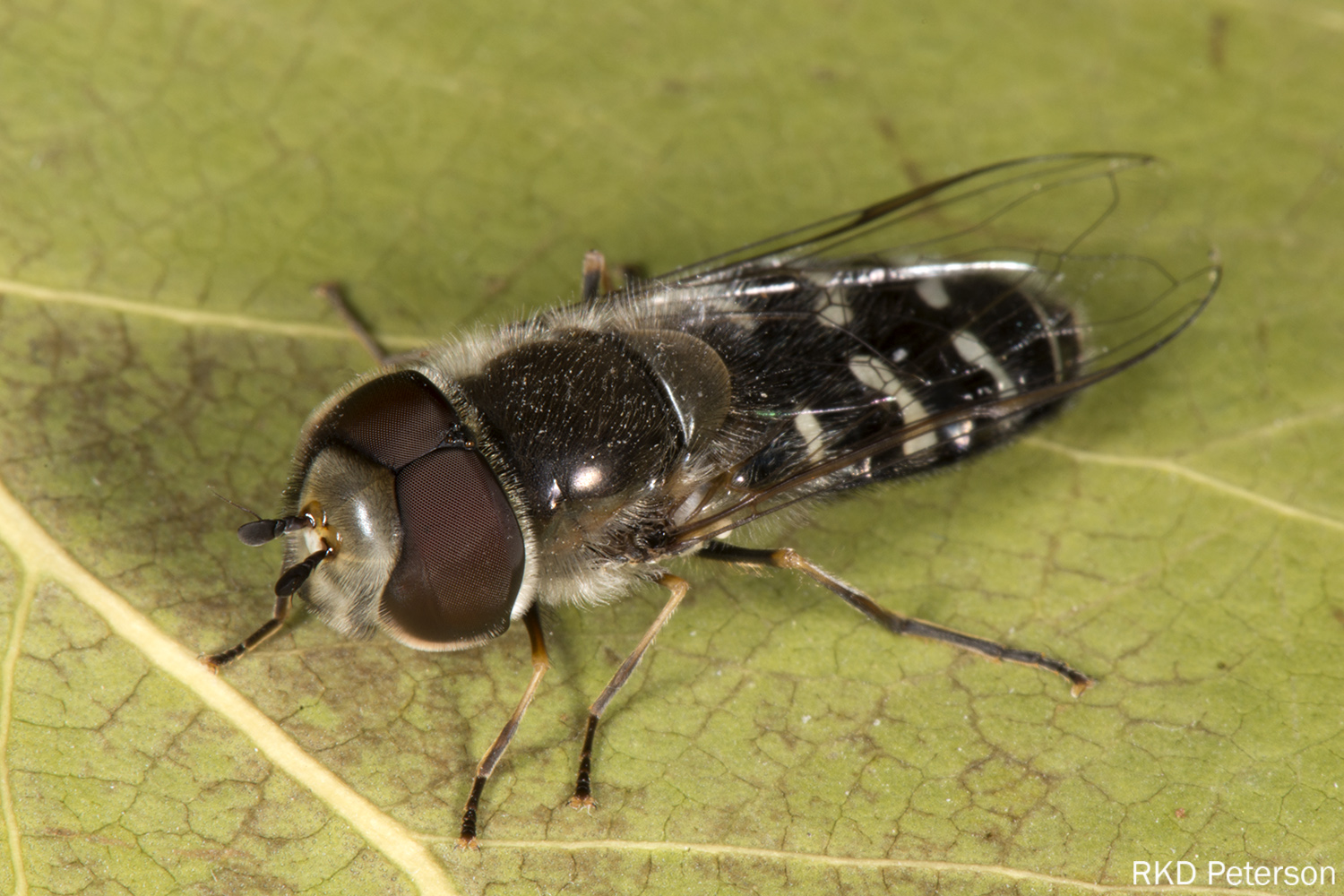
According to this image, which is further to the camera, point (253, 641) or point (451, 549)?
point (253, 641)

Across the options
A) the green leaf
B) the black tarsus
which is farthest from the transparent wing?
the black tarsus

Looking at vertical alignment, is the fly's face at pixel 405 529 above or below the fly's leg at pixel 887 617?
above

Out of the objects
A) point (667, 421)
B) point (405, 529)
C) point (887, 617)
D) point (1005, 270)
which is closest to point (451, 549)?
point (405, 529)

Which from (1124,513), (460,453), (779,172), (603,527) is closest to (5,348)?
(460,453)

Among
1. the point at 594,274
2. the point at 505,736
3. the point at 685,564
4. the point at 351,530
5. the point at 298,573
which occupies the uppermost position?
the point at 594,274

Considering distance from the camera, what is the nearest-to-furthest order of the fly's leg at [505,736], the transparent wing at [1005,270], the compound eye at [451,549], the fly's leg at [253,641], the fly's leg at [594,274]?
the compound eye at [451,549], the fly's leg at [505,736], the fly's leg at [253,641], the transparent wing at [1005,270], the fly's leg at [594,274]

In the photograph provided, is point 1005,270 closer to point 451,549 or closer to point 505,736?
point 451,549

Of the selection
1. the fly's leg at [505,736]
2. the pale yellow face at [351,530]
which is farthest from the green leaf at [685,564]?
the pale yellow face at [351,530]

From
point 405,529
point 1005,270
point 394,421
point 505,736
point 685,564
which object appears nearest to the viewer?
point 405,529

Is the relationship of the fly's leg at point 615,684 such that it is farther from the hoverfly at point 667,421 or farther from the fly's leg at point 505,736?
the fly's leg at point 505,736
